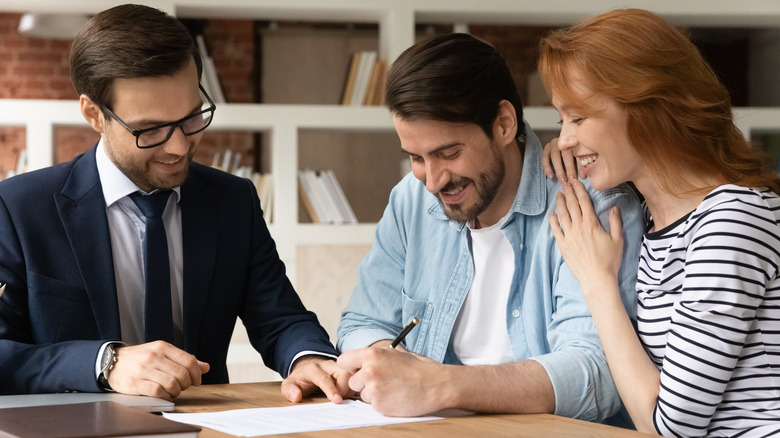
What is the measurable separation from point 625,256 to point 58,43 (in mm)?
5440

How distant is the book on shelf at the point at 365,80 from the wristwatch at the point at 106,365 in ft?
8.56

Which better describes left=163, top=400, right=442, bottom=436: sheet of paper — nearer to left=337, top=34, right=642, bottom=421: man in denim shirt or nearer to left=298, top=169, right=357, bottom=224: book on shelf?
left=337, top=34, right=642, bottom=421: man in denim shirt

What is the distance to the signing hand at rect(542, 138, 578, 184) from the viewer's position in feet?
5.63

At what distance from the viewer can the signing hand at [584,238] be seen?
1540 millimetres

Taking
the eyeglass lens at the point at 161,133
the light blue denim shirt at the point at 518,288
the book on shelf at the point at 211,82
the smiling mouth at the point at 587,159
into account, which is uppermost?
the book on shelf at the point at 211,82

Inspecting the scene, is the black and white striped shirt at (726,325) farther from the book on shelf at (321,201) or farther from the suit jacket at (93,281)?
the book on shelf at (321,201)

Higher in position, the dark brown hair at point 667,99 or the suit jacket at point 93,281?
the dark brown hair at point 667,99

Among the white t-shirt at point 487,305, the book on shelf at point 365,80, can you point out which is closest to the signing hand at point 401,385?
the white t-shirt at point 487,305

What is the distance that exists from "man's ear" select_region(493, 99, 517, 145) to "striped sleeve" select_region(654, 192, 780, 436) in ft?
2.03

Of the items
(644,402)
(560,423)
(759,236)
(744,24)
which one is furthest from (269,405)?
(744,24)

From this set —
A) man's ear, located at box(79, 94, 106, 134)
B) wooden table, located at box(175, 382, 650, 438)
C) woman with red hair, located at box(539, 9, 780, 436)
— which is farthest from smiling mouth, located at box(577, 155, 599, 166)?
man's ear, located at box(79, 94, 106, 134)

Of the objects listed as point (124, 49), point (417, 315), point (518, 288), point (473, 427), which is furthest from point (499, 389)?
point (124, 49)

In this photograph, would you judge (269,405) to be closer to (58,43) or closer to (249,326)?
(249,326)

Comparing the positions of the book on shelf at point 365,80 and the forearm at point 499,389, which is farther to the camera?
the book on shelf at point 365,80
